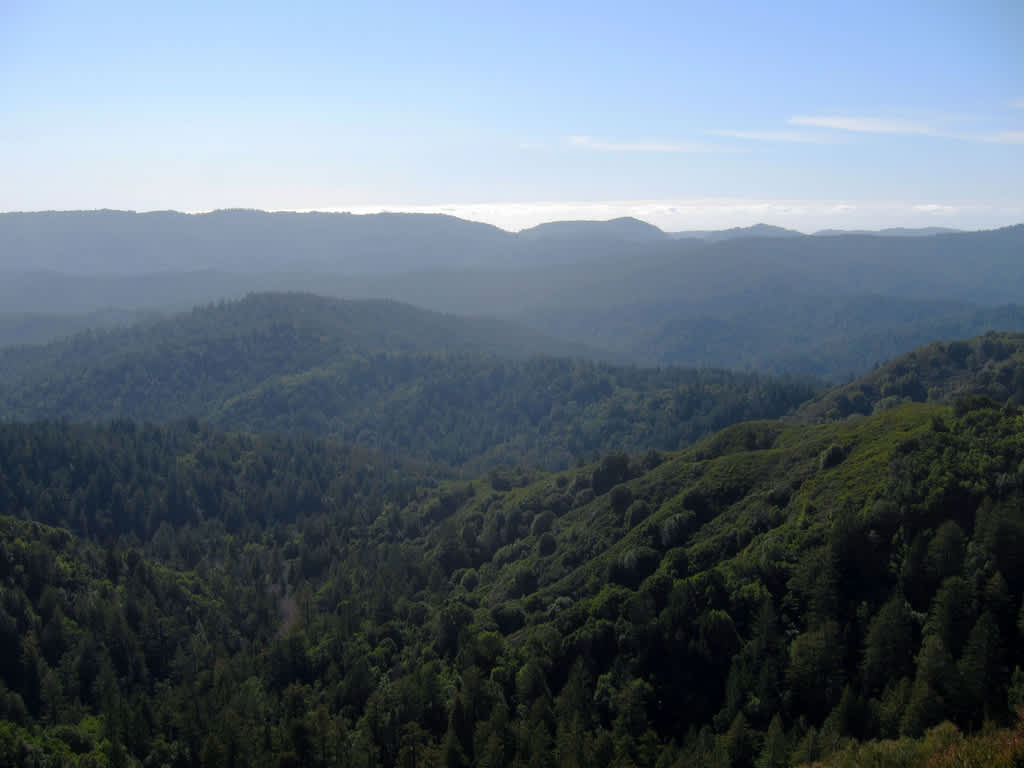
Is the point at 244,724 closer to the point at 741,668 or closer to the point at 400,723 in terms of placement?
the point at 400,723

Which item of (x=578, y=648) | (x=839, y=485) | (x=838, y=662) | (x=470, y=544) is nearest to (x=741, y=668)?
(x=838, y=662)

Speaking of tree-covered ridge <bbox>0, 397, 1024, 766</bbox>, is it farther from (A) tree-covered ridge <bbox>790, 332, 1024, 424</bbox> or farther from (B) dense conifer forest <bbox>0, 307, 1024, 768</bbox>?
(A) tree-covered ridge <bbox>790, 332, 1024, 424</bbox>

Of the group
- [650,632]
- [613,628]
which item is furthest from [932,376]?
[650,632]

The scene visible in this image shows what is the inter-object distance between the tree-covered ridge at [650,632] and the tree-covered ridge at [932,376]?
68774 millimetres

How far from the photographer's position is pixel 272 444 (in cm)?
19338

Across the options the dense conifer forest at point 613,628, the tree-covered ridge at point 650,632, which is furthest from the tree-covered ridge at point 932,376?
the dense conifer forest at point 613,628

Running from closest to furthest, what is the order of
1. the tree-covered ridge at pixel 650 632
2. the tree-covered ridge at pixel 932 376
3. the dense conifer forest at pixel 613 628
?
1. the dense conifer forest at pixel 613 628
2. the tree-covered ridge at pixel 650 632
3. the tree-covered ridge at pixel 932 376

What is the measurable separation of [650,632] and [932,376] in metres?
133

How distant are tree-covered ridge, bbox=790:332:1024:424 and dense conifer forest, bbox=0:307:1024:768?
70.3 m

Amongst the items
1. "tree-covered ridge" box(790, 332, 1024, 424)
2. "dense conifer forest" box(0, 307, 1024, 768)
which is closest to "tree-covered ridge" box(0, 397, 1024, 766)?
"dense conifer forest" box(0, 307, 1024, 768)

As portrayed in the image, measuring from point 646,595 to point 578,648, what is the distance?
8.36 meters

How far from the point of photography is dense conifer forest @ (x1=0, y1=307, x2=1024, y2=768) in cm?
4869

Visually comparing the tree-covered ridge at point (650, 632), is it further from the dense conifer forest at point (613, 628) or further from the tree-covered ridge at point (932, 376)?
the tree-covered ridge at point (932, 376)

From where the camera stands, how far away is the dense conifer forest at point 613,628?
160 ft
